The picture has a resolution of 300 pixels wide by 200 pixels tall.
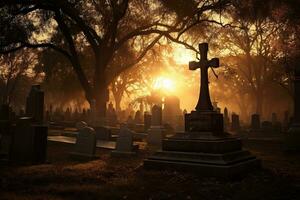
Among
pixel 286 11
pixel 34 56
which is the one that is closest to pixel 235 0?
pixel 286 11

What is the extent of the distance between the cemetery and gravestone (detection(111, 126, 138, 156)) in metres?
0.04

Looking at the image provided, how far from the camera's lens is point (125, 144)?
12281 mm

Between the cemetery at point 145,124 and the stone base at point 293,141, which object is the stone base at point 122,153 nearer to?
the cemetery at point 145,124

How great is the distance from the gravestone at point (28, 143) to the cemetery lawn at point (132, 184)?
877 mm

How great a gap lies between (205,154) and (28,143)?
205 inches

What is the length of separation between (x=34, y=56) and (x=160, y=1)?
28.0 meters

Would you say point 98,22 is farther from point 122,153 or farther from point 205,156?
point 205,156

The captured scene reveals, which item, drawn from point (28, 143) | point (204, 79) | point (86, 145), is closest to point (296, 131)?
point (204, 79)

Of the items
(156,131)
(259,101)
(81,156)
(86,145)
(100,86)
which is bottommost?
(81,156)

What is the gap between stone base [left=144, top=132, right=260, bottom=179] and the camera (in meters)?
7.82

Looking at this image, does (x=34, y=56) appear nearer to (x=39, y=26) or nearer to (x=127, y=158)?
(x=39, y=26)

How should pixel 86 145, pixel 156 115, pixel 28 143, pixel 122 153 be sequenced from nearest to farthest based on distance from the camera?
pixel 28 143 < pixel 86 145 < pixel 122 153 < pixel 156 115

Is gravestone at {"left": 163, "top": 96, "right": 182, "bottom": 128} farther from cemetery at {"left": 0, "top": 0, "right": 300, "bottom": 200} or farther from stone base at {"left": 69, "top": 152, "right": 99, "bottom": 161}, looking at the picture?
stone base at {"left": 69, "top": 152, "right": 99, "bottom": 161}

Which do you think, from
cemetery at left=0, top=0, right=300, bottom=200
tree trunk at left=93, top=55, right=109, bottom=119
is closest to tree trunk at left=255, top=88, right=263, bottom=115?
cemetery at left=0, top=0, right=300, bottom=200
